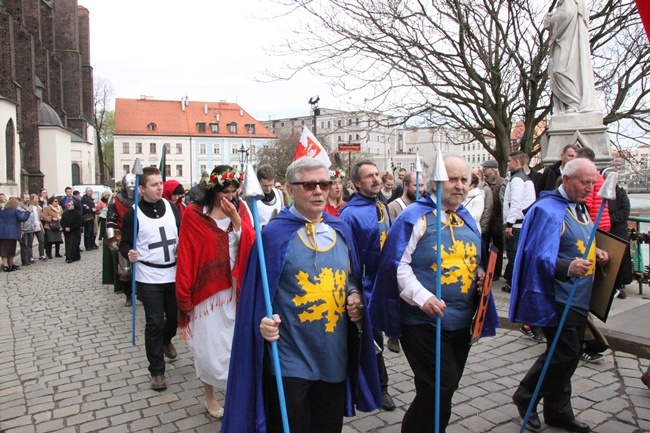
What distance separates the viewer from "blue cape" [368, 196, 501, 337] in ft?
11.3

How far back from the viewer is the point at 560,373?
13.0ft

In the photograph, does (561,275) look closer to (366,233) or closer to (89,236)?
(366,233)

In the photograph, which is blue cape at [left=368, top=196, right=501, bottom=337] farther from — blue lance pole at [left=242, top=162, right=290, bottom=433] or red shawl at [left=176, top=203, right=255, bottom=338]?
red shawl at [left=176, top=203, right=255, bottom=338]

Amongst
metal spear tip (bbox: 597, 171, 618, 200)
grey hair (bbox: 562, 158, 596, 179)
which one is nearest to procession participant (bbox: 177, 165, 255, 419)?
grey hair (bbox: 562, 158, 596, 179)

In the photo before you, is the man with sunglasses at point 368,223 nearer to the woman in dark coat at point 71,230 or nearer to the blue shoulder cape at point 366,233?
the blue shoulder cape at point 366,233

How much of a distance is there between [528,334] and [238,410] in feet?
15.2

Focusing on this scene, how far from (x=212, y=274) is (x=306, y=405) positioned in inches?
71.7

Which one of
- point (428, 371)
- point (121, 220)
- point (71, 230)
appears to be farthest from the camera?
point (71, 230)

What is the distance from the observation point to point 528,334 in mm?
6586

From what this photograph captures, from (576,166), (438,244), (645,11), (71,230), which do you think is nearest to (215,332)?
(438,244)

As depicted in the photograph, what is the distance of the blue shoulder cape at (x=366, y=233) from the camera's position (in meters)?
4.61

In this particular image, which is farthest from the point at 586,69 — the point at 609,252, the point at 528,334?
the point at 609,252

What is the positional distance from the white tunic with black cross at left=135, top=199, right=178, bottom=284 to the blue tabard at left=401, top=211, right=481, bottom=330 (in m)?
2.78

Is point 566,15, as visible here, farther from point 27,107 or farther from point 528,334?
point 27,107
